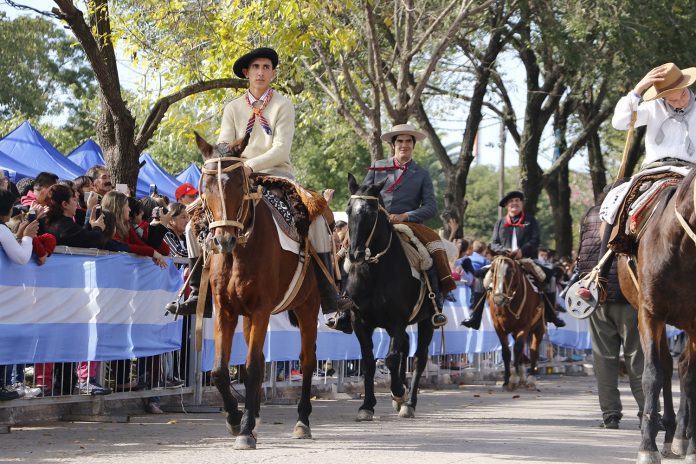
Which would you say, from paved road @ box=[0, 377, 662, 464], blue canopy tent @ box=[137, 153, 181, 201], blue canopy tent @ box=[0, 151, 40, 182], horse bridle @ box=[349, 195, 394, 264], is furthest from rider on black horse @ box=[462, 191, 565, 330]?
blue canopy tent @ box=[0, 151, 40, 182]

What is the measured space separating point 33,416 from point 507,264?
33.9ft

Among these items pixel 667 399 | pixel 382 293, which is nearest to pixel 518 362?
pixel 382 293

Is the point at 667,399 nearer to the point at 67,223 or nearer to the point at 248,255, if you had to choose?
the point at 248,255

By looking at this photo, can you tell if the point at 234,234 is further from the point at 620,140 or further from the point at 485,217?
the point at 485,217

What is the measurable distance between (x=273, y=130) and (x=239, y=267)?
1.64 m

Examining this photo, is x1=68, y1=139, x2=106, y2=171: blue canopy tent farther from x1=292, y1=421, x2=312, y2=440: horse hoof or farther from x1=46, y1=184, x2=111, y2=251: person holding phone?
Result: x1=292, y1=421, x2=312, y2=440: horse hoof

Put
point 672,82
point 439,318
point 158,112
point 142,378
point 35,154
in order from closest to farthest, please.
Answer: point 672,82 → point 142,378 → point 439,318 → point 158,112 → point 35,154

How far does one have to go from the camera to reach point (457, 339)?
21359mm

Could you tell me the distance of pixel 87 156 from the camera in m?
21.0

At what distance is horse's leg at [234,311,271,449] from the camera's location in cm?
967

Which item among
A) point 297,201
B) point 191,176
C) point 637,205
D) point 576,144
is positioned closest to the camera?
point 637,205

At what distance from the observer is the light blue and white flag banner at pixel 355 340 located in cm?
1401

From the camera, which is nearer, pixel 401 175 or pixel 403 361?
pixel 401 175

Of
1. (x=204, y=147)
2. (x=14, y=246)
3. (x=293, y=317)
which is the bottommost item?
Result: (x=293, y=317)
